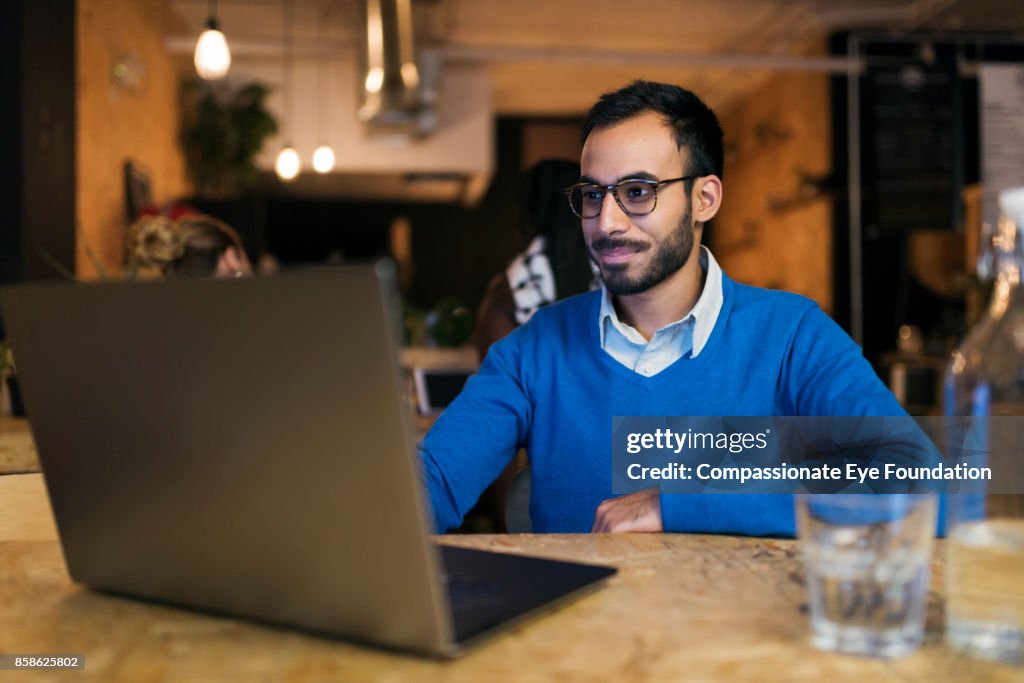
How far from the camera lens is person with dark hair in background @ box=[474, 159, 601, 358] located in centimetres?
247

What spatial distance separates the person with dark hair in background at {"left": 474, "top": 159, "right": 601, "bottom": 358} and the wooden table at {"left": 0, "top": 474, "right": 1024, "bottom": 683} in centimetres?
165

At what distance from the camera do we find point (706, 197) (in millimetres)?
1535

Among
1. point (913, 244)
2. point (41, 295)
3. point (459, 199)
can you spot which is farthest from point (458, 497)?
point (459, 199)

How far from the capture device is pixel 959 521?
0.63 m

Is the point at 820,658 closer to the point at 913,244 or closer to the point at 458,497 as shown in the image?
the point at 458,497

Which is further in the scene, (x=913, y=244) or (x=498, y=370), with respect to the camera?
(x=913, y=244)

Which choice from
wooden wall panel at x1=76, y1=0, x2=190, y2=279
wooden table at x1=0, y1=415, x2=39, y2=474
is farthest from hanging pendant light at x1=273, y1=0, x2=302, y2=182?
wooden table at x1=0, y1=415, x2=39, y2=474

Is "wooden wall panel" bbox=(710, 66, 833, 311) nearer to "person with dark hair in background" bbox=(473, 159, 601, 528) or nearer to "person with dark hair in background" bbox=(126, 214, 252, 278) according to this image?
"person with dark hair in background" bbox=(473, 159, 601, 528)

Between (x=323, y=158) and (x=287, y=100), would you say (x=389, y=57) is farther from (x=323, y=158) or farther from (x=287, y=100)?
(x=287, y=100)

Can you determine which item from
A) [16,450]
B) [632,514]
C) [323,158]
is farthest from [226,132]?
[632,514]

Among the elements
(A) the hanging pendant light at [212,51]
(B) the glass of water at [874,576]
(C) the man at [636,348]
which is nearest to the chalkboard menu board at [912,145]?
(A) the hanging pendant light at [212,51]

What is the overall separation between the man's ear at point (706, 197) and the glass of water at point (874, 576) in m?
0.93

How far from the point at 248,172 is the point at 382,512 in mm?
6581

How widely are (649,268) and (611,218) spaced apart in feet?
0.31
